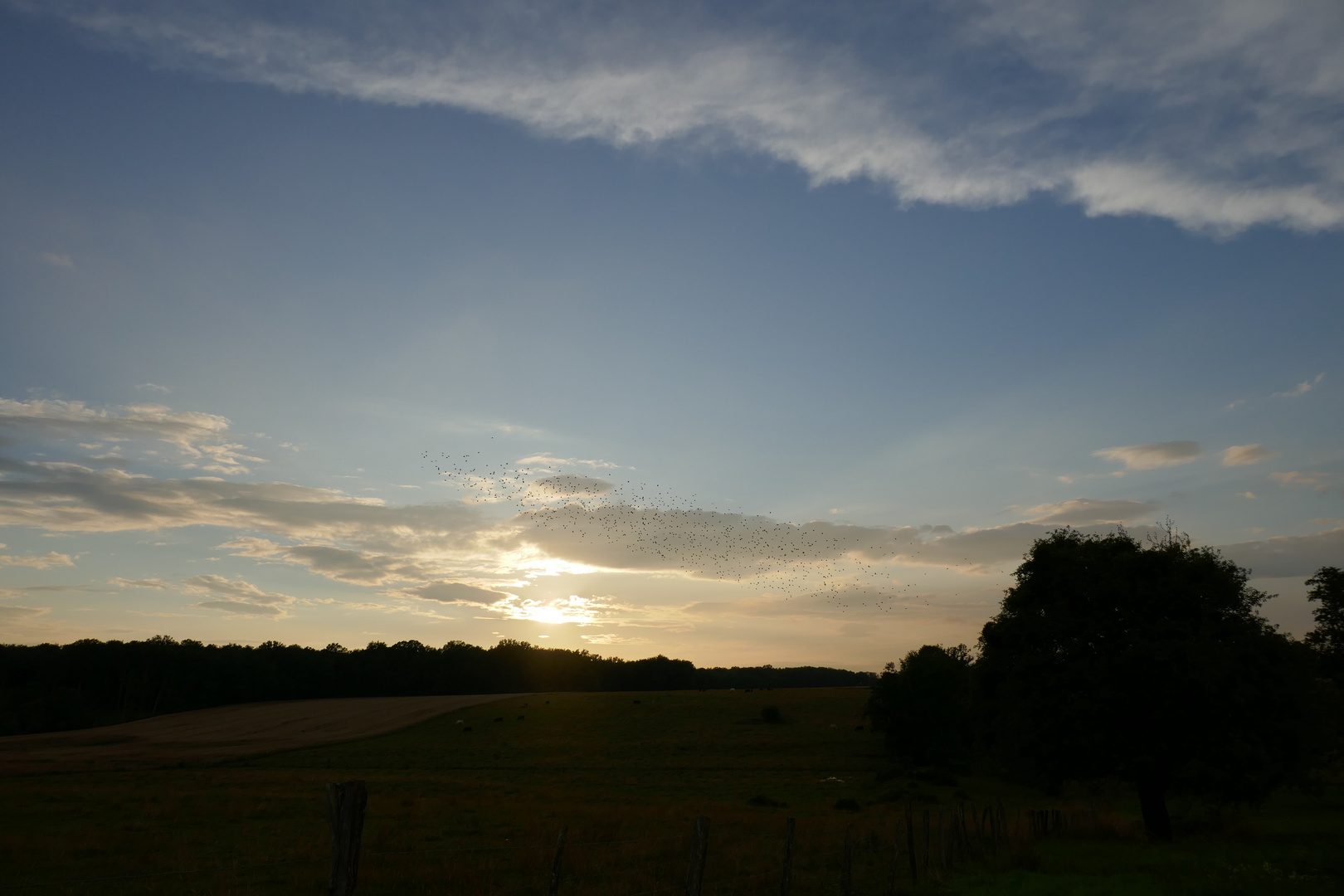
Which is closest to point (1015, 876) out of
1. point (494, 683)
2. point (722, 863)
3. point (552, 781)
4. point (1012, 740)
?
point (722, 863)

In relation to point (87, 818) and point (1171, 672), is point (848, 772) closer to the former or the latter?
point (1171, 672)

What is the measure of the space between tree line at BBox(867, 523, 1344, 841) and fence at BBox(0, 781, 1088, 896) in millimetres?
4139

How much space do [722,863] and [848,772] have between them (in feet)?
155

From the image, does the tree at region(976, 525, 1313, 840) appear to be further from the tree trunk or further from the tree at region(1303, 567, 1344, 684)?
the tree at region(1303, 567, 1344, 684)

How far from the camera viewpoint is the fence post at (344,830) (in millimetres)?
7527

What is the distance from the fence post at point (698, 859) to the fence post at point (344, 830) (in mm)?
4713

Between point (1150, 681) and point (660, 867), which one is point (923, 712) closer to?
point (1150, 681)

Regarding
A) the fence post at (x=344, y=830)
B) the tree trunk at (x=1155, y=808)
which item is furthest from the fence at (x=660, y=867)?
the tree trunk at (x=1155, y=808)

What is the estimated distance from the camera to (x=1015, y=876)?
19.0 metres

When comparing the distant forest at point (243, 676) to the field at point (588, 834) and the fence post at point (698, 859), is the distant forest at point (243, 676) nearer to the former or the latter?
the field at point (588, 834)

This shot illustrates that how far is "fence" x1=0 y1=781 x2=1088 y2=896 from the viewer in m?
15.3

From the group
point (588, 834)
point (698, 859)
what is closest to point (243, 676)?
point (588, 834)

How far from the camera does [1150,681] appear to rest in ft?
89.0

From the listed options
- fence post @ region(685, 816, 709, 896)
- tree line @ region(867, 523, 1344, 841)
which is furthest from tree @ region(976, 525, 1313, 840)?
fence post @ region(685, 816, 709, 896)
